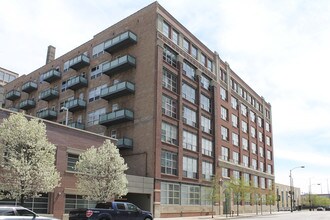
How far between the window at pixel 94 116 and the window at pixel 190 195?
1443 centimetres

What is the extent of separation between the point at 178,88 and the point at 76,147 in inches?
753

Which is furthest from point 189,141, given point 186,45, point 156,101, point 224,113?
point 224,113

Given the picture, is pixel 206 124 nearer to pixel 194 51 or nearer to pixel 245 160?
pixel 194 51

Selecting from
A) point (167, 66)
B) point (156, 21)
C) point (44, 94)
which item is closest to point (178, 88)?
point (167, 66)

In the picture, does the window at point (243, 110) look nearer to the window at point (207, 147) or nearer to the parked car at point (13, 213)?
the window at point (207, 147)

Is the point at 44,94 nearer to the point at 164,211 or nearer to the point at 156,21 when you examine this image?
the point at 156,21

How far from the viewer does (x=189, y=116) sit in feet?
164

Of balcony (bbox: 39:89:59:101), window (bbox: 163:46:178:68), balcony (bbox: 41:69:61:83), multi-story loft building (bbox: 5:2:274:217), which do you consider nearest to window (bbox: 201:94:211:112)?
multi-story loft building (bbox: 5:2:274:217)

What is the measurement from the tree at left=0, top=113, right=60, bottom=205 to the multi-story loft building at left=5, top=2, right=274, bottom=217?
8588 millimetres

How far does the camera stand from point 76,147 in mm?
32688

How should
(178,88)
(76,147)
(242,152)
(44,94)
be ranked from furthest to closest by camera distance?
(242,152) → (44,94) → (178,88) → (76,147)

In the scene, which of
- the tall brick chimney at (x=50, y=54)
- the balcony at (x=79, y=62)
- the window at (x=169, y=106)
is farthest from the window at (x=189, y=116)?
the tall brick chimney at (x=50, y=54)

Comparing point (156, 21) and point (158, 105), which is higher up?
point (156, 21)

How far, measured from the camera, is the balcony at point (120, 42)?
46919 mm
